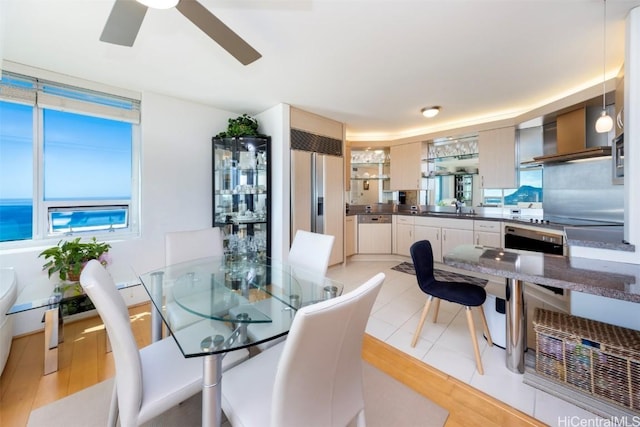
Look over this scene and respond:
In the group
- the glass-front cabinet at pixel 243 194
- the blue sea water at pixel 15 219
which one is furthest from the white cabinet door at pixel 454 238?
the blue sea water at pixel 15 219

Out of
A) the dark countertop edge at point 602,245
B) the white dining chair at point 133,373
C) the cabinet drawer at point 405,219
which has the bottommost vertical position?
the white dining chair at point 133,373

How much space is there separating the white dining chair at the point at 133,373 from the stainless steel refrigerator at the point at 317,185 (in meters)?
2.27

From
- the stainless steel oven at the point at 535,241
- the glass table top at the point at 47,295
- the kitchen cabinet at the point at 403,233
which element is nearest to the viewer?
the glass table top at the point at 47,295

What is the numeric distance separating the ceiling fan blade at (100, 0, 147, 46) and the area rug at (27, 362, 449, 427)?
2160 mm

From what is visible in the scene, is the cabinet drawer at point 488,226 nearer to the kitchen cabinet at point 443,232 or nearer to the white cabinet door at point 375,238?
the kitchen cabinet at point 443,232

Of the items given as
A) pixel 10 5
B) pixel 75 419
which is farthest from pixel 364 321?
pixel 10 5

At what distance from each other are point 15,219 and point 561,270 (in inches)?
172

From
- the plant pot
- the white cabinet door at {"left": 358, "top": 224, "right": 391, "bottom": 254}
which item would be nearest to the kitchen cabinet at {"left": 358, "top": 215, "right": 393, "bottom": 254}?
the white cabinet door at {"left": 358, "top": 224, "right": 391, "bottom": 254}

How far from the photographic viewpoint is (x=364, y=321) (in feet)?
3.05

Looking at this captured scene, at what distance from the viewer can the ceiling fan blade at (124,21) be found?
1221 mm

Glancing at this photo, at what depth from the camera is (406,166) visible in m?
4.61

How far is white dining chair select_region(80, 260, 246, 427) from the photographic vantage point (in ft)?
3.08

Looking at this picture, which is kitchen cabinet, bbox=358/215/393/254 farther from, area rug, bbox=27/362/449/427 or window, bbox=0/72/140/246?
window, bbox=0/72/140/246

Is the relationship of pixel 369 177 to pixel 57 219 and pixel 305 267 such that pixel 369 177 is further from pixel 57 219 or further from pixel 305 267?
pixel 57 219
